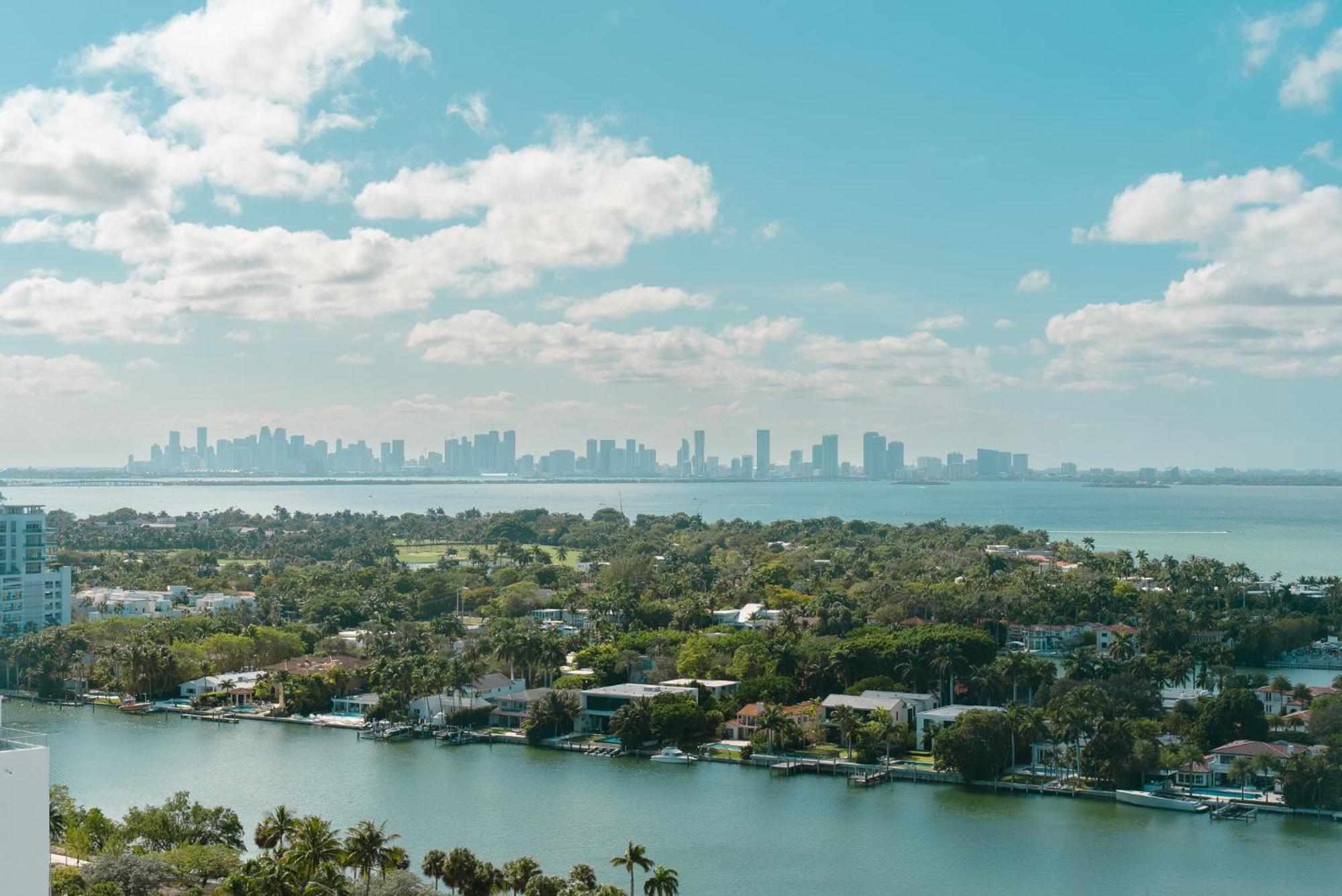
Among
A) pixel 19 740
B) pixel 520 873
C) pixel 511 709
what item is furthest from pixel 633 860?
pixel 511 709

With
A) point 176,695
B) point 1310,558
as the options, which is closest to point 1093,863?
point 176,695

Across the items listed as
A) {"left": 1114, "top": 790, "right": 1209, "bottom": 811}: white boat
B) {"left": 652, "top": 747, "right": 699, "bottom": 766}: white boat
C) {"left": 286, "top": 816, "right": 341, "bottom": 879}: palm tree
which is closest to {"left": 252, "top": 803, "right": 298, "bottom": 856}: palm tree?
{"left": 286, "top": 816, "right": 341, "bottom": 879}: palm tree

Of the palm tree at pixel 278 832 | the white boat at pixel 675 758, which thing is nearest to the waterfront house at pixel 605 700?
the white boat at pixel 675 758

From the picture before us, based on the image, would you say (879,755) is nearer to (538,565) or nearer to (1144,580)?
(1144,580)

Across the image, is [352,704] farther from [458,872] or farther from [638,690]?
[458,872]

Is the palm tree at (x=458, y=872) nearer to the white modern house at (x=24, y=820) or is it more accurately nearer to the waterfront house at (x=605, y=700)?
the white modern house at (x=24, y=820)

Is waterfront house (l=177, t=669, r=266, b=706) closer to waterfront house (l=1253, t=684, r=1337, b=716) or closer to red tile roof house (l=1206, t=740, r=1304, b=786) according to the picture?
red tile roof house (l=1206, t=740, r=1304, b=786)
